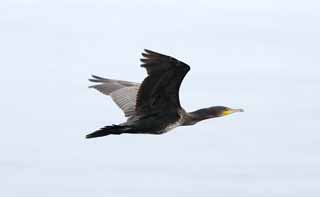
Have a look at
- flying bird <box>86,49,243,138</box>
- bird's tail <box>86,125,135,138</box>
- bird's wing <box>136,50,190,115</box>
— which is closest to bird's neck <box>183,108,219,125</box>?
flying bird <box>86,49,243,138</box>

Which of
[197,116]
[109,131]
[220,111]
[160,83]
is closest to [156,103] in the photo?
[160,83]

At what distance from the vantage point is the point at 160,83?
802 inches

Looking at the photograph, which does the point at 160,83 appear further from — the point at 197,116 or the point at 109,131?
the point at 197,116

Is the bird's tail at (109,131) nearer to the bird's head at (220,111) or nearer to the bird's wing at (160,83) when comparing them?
the bird's wing at (160,83)

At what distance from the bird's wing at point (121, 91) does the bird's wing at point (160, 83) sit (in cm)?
70

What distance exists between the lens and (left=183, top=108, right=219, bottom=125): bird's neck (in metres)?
21.9

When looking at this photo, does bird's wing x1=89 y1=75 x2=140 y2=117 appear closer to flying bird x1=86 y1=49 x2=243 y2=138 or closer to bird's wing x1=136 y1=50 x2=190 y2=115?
flying bird x1=86 y1=49 x2=243 y2=138

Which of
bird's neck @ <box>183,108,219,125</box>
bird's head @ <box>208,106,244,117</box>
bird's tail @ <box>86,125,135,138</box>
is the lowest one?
bird's tail @ <box>86,125,135,138</box>

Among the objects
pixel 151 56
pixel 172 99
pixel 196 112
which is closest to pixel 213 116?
pixel 196 112

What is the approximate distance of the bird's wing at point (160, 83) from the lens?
19594 mm

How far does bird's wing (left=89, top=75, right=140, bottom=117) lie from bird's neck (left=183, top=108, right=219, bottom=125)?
0.95 meters

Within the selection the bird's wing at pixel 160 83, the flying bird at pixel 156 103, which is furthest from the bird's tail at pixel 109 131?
the bird's wing at pixel 160 83

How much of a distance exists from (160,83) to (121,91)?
2854 mm

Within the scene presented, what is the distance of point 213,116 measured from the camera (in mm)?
22656
